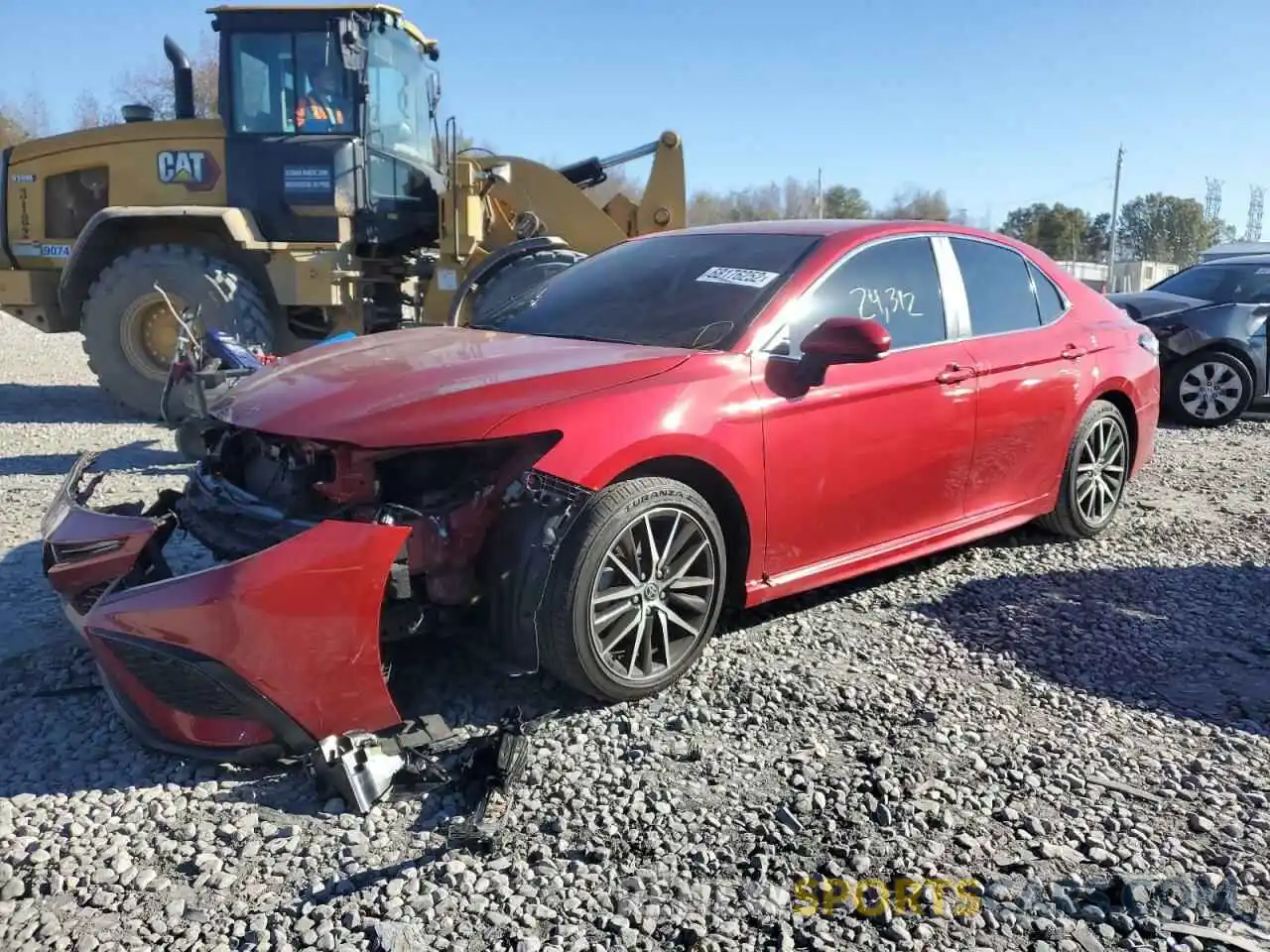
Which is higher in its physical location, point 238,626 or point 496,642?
point 238,626

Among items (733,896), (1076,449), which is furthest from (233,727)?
(1076,449)

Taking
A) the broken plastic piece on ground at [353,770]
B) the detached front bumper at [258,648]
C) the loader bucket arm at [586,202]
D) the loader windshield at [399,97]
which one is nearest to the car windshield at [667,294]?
Result: the detached front bumper at [258,648]

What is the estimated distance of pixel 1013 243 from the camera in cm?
512

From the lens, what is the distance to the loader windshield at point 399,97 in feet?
28.8

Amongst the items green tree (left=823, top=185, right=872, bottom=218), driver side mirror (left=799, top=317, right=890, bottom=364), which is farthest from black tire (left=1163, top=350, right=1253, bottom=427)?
green tree (left=823, top=185, right=872, bottom=218)

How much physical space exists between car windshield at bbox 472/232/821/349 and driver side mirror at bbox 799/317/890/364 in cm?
28

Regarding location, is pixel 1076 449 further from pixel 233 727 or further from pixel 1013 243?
pixel 233 727

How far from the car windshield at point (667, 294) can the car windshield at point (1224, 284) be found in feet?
25.2

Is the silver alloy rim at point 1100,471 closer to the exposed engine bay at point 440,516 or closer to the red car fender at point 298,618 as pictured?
the exposed engine bay at point 440,516

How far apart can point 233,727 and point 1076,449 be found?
410cm

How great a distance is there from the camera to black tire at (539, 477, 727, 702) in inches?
124

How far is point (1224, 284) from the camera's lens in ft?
33.3

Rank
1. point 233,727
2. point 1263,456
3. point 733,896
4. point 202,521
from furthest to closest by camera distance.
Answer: point 1263,456 → point 202,521 → point 233,727 → point 733,896

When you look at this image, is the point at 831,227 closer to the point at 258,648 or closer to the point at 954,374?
the point at 954,374
